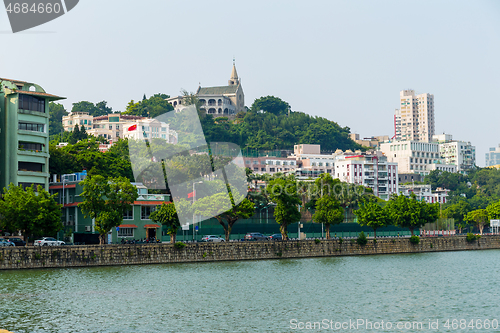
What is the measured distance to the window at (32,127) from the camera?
80.7 metres

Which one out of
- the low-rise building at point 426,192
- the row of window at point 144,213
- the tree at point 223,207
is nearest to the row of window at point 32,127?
the row of window at point 144,213

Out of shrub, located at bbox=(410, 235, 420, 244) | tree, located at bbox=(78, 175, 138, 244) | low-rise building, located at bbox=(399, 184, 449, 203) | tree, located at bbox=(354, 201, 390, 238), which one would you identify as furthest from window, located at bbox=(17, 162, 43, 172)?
low-rise building, located at bbox=(399, 184, 449, 203)

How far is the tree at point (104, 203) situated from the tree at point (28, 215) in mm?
3691

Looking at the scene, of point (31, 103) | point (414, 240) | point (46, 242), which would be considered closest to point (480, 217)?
point (414, 240)

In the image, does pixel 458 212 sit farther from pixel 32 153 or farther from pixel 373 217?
pixel 32 153

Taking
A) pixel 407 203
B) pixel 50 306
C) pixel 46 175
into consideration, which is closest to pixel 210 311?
pixel 50 306

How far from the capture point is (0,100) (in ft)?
262

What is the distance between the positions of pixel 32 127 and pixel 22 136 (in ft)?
6.75

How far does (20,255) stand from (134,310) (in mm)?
23661

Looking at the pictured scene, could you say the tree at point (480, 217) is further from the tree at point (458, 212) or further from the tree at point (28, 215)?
the tree at point (28, 215)

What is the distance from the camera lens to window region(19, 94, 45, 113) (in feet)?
263

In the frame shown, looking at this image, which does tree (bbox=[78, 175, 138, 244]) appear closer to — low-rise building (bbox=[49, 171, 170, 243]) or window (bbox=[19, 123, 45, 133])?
low-rise building (bbox=[49, 171, 170, 243])

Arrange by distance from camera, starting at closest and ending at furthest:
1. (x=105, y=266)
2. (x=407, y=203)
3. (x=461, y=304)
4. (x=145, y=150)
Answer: (x=461, y=304)
(x=105, y=266)
(x=407, y=203)
(x=145, y=150)

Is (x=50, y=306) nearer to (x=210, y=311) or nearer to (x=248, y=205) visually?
(x=210, y=311)
